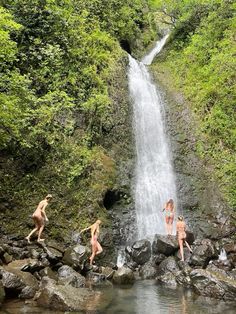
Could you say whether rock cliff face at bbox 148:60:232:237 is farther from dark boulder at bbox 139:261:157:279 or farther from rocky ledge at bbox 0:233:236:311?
dark boulder at bbox 139:261:157:279

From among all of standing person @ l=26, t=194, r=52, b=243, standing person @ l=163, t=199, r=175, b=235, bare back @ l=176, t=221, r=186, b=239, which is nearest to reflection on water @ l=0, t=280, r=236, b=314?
bare back @ l=176, t=221, r=186, b=239

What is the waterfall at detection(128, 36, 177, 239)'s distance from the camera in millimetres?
18641

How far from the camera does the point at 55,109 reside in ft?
54.2

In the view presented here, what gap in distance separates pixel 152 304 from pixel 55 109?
8964 millimetres

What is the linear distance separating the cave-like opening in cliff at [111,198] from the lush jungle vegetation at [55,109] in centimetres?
35

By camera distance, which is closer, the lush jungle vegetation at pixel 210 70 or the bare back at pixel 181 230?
the bare back at pixel 181 230

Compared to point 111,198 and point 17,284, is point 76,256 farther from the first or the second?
point 111,198

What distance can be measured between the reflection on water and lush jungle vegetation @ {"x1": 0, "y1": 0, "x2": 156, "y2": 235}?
4922 mm

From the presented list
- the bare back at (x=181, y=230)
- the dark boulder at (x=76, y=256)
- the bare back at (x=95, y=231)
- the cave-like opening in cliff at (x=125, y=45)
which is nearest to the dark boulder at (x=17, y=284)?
the dark boulder at (x=76, y=256)

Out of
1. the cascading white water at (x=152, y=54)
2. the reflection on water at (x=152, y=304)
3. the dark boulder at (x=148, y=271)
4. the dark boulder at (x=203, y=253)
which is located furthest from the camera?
the cascading white water at (x=152, y=54)

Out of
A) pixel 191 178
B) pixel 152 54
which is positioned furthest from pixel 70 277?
pixel 152 54

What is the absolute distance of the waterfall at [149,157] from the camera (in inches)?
734

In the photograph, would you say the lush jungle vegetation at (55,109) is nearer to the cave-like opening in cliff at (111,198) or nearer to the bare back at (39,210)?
the cave-like opening in cliff at (111,198)

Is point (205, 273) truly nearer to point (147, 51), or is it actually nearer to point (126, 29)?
point (126, 29)
